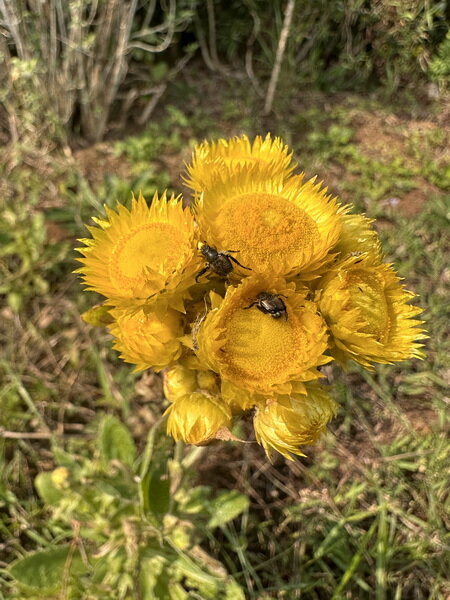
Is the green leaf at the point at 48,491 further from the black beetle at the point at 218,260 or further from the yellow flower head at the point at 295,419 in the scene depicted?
the black beetle at the point at 218,260

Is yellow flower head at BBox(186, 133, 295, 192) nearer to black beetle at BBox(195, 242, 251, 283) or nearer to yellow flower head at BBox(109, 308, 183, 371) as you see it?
black beetle at BBox(195, 242, 251, 283)

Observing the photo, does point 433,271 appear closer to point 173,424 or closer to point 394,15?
point 394,15

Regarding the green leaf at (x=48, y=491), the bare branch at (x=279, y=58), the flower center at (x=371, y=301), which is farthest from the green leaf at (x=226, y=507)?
the bare branch at (x=279, y=58)

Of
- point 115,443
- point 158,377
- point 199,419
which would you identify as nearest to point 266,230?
point 199,419

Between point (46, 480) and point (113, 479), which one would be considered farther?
point (46, 480)

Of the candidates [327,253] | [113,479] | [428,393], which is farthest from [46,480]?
[428,393]

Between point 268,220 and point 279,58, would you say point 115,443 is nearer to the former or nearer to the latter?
point 268,220

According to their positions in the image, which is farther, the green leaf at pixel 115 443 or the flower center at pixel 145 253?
the green leaf at pixel 115 443
